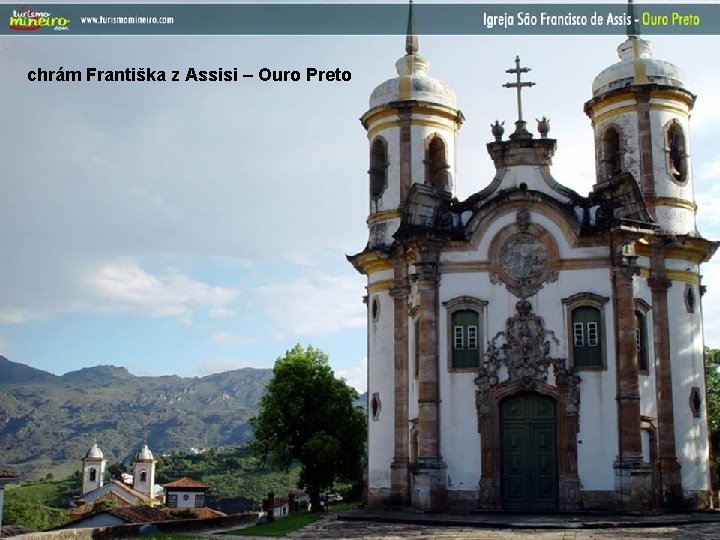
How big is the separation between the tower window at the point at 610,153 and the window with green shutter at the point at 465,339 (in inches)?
260

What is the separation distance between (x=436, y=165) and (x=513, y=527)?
12.7 m

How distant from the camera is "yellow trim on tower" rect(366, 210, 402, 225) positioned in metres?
29.8

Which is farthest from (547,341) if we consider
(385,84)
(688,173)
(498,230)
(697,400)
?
(385,84)

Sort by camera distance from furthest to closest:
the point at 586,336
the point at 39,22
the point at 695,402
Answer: the point at 695,402 → the point at 586,336 → the point at 39,22

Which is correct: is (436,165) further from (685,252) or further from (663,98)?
(685,252)

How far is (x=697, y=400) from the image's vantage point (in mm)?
27406

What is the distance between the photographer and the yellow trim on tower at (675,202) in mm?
28297

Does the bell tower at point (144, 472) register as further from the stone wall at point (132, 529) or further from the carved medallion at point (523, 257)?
the carved medallion at point (523, 257)

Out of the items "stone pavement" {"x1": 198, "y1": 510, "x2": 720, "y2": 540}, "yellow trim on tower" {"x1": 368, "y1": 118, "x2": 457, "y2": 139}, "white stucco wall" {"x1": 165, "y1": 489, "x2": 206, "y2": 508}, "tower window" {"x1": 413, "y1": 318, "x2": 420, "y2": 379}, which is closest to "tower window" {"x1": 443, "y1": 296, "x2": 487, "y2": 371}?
"tower window" {"x1": 413, "y1": 318, "x2": 420, "y2": 379}

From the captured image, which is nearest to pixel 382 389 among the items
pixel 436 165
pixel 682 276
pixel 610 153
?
pixel 436 165

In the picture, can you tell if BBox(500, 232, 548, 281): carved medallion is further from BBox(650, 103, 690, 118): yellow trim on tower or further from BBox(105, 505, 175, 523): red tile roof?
BBox(105, 505, 175, 523): red tile roof

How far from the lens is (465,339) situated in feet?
86.5

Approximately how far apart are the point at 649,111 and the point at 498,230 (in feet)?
20.7

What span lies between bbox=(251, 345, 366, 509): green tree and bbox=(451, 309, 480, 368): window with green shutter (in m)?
10.1
